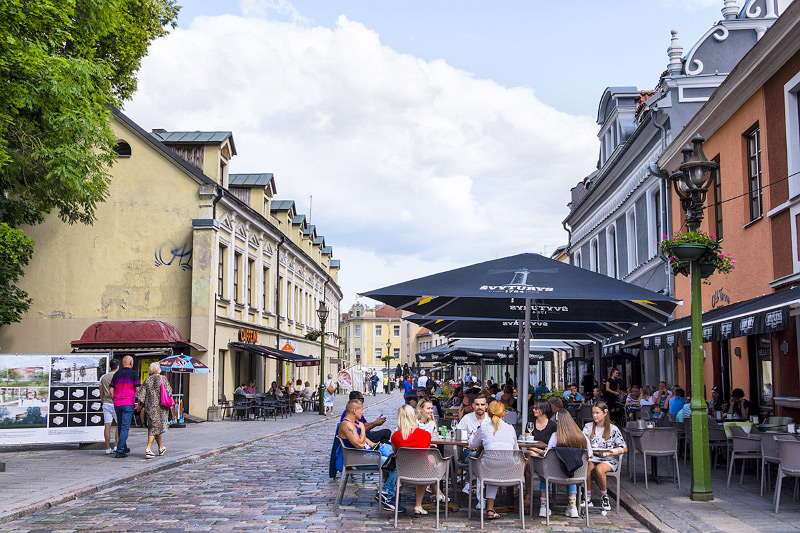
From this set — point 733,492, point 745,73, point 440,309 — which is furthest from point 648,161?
point 733,492

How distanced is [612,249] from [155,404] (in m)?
21.0

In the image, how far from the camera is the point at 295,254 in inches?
1591

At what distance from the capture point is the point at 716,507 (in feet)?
30.3

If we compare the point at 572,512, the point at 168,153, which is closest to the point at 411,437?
the point at 572,512

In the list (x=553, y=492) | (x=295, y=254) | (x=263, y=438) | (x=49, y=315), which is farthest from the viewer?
(x=295, y=254)

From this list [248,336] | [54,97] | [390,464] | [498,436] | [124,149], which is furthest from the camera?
[248,336]

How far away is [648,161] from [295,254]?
21215 millimetres

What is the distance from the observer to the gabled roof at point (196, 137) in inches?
1100

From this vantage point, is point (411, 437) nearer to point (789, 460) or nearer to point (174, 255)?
point (789, 460)

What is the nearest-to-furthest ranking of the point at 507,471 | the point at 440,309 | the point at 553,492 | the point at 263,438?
1. the point at 507,471
2. the point at 553,492
3. the point at 440,309
4. the point at 263,438

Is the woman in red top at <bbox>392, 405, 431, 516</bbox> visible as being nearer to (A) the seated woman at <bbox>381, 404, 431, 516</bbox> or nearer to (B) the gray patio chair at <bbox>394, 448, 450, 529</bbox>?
(A) the seated woman at <bbox>381, 404, 431, 516</bbox>

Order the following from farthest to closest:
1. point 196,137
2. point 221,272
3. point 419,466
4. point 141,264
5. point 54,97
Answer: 1. point 196,137
2. point 221,272
3. point 141,264
4. point 54,97
5. point 419,466

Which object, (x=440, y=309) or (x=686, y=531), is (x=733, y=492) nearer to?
(x=686, y=531)

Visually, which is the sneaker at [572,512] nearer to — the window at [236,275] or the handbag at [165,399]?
the handbag at [165,399]
